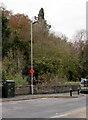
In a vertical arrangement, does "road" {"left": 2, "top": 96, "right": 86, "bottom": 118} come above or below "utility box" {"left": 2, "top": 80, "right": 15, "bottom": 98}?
below

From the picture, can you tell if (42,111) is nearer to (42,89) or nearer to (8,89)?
(8,89)

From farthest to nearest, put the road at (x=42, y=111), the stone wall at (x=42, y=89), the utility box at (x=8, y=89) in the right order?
the stone wall at (x=42, y=89), the utility box at (x=8, y=89), the road at (x=42, y=111)

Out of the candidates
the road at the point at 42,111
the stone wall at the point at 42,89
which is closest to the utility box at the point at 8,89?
the stone wall at the point at 42,89

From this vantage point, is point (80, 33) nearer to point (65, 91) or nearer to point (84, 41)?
point (84, 41)

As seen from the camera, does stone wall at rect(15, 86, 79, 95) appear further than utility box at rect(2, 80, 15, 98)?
Yes

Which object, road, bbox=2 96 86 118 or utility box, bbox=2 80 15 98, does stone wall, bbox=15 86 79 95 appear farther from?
road, bbox=2 96 86 118

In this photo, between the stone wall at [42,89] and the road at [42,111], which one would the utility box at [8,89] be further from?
the road at [42,111]

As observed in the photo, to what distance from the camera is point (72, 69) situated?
4425 centimetres

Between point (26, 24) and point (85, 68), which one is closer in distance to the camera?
point (26, 24)

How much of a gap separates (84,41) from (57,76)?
19397mm

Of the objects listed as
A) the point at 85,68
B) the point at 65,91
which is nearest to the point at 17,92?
the point at 65,91

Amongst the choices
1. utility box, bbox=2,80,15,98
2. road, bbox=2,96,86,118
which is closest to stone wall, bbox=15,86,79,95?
utility box, bbox=2,80,15,98

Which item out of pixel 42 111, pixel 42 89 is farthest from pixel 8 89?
pixel 42 111

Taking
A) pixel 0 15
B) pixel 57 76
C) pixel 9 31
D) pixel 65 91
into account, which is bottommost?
pixel 65 91
